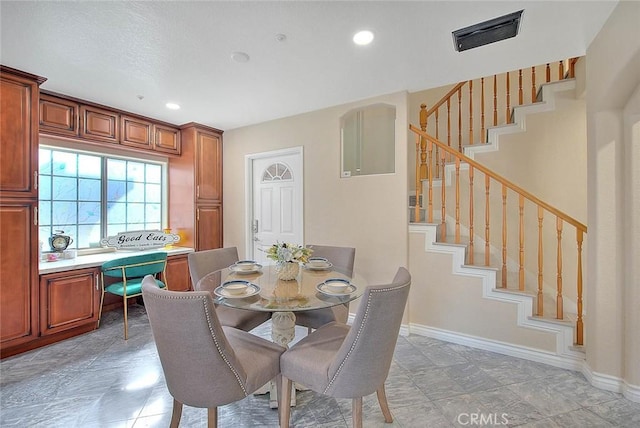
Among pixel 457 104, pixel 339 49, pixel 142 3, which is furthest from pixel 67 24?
pixel 457 104

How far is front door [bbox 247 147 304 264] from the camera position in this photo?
144 inches

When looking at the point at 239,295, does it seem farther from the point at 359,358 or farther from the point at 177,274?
the point at 177,274

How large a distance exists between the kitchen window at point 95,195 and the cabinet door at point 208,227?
684 mm

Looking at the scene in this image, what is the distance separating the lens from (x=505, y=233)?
8.30 ft

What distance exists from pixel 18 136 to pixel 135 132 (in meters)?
1.23

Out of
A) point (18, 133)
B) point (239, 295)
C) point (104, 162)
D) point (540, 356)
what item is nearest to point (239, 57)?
point (239, 295)

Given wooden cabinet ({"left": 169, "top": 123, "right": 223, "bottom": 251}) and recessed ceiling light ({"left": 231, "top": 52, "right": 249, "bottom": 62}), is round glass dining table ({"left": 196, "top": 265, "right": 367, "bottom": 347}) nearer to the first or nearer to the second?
recessed ceiling light ({"left": 231, "top": 52, "right": 249, "bottom": 62})

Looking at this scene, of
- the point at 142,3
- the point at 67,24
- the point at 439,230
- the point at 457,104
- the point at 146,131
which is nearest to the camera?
the point at 142,3

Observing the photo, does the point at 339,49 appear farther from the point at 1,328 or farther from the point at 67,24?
the point at 1,328

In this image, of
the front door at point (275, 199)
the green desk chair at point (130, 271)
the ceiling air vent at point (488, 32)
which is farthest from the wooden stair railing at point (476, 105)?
the green desk chair at point (130, 271)

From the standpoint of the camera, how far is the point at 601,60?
1896 mm

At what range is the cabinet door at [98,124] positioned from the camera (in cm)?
312

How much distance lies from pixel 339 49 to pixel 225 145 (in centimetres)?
273

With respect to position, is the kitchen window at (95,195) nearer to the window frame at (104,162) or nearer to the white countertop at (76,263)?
the window frame at (104,162)
